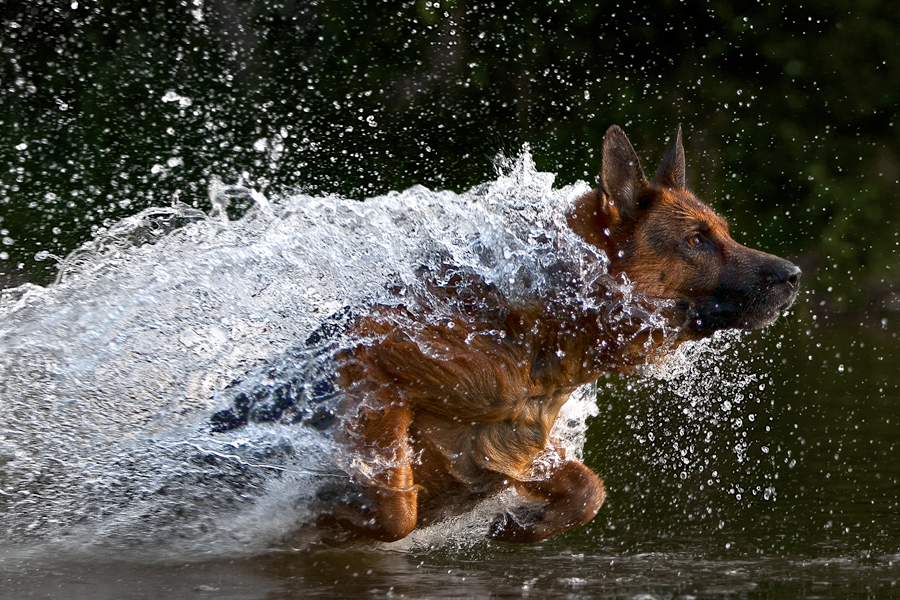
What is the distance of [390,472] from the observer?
356cm

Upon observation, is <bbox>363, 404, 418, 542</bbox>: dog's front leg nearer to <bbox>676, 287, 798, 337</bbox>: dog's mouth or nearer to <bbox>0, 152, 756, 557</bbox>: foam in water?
<bbox>0, 152, 756, 557</bbox>: foam in water

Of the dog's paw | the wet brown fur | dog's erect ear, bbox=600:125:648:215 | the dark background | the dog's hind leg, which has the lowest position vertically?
the dog's paw

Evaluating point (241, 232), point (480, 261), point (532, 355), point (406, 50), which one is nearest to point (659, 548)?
point (532, 355)

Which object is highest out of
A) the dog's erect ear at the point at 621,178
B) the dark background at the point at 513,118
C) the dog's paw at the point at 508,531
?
the dark background at the point at 513,118

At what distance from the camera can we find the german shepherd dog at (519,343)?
11.8 ft

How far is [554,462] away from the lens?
4352 millimetres

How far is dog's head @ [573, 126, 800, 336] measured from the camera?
3730 millimetres

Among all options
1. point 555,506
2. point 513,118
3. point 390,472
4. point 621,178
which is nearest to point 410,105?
point 513,118

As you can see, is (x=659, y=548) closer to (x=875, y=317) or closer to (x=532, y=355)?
(x=532, y=355)

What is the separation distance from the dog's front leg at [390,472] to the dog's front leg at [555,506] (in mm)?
727

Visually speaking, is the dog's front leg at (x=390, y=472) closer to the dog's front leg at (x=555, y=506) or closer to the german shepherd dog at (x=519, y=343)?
the german shepherd dog at (x=519, y=343)

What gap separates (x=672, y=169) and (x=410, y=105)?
8559mm

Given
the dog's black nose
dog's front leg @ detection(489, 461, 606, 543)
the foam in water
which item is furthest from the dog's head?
dog's front leg @ detection(489, 461, 606, 543)

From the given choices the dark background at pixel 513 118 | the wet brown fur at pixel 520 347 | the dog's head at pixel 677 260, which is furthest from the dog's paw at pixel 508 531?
the dark background at pixel 513 118
